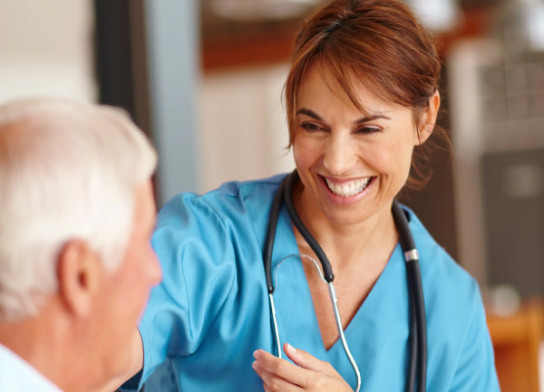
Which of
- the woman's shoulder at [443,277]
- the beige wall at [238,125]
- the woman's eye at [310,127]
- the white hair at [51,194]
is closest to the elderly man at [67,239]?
the white hair at [51,194]

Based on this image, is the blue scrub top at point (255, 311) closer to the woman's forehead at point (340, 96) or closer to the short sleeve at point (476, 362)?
the short sleeve at point (476, 362)

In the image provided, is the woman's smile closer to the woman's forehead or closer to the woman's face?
the woman's face

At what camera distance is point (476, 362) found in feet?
3.98

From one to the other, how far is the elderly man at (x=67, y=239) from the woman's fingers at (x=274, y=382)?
34 centimetres

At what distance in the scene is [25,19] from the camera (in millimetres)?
2154

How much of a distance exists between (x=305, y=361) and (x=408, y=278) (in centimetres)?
33

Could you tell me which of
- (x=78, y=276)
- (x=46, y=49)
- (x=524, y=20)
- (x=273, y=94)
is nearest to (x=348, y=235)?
(x=78, y=276)

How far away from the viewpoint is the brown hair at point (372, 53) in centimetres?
105

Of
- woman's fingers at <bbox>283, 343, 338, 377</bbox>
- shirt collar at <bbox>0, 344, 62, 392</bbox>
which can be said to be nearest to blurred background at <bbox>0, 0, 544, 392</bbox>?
woman's fingers at <bbox>283, 343, 338, 377</bbox>

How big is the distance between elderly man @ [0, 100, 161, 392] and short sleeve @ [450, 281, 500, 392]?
2.39 ft

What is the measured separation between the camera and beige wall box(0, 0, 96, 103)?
2129mm

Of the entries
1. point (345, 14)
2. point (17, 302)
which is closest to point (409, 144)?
point (345, 14)

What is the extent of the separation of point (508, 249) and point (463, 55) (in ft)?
5.40

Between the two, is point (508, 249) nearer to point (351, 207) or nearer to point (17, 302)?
point (351, 207)
